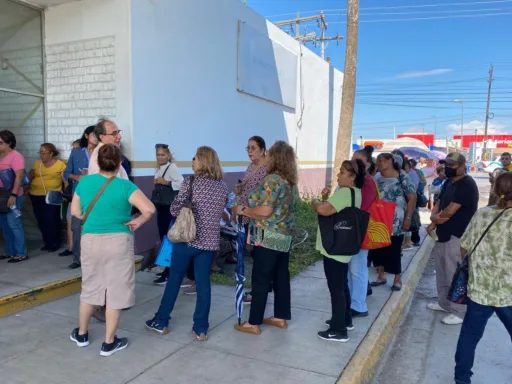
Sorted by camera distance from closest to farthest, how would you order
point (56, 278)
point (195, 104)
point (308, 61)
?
point (56, 278) → point (195, 104) → point (308, 61)

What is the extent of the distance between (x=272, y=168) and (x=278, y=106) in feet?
24.5

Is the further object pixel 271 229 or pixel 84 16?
pixel 84 16

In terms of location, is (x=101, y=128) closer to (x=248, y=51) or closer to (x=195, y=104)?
(x=195, y=104)

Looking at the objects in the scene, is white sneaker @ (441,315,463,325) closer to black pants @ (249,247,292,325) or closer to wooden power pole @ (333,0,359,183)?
black pants @ (249,247,292,325)

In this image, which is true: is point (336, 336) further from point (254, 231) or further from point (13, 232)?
point (13, 232)

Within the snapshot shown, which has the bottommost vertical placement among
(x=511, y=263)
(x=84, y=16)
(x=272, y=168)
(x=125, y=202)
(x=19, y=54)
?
(x=511, y=263)

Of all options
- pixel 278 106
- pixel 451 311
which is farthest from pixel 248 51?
pixel 451 311

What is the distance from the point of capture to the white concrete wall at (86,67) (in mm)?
6105

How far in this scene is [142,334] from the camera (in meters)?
4.14

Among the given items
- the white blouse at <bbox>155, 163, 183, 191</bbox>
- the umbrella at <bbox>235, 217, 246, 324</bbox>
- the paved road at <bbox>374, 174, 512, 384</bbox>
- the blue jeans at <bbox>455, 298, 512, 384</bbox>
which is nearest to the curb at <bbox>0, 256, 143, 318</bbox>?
the white blouse at <bbox>155, 163, 183, 191</bbox>

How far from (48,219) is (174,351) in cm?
346

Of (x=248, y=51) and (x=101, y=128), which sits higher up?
(x=248, y=51)

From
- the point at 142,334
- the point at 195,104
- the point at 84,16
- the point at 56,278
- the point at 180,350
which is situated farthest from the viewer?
the point at 195,104

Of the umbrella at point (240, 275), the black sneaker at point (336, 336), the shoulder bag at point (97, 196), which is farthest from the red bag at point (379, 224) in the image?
the shoulder bag at point (97, 196)
